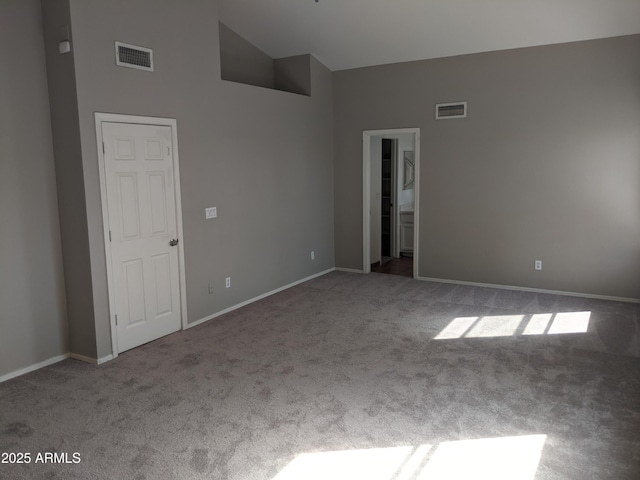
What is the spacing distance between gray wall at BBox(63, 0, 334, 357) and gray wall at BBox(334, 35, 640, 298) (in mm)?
1160

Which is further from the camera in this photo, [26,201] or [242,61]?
[242,61]

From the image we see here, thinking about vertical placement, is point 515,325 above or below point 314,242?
below

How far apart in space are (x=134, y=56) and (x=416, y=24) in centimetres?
313

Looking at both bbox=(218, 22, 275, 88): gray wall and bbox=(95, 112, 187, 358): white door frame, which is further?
bbox=(218, 22, 275, 88): gray wall

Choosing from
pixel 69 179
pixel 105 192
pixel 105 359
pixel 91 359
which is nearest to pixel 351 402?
pixel 105 359

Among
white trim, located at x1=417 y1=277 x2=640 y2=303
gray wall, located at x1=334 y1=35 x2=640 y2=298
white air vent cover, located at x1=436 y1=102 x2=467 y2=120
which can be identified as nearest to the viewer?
gray wall, located at x1=334 y1=35 x2=640 y2=298

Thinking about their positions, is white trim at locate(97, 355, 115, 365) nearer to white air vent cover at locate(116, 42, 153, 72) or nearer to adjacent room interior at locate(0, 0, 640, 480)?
adjacent room interior at locate(0, 0, 640, 480)

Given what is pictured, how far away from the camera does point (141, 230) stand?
436 cm

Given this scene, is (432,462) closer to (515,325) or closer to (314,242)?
(515,325)

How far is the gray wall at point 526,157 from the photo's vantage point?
539cm

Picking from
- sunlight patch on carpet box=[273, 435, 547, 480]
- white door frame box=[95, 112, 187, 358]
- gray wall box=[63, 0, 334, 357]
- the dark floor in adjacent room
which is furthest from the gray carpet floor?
the dark floor in adjacent room

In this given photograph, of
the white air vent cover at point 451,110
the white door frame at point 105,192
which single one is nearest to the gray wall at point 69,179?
the white door frame at point 105,192

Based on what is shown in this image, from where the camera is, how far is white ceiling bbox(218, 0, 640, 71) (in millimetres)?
5008

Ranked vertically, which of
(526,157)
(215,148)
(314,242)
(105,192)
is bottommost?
(314,242)
